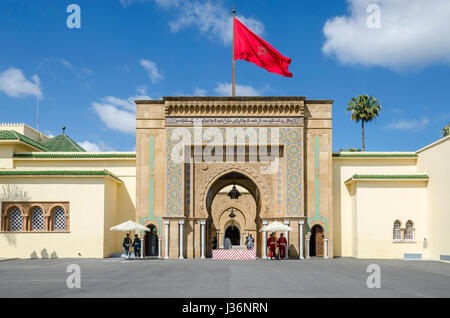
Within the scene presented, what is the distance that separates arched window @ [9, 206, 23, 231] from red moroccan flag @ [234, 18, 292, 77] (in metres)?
12.5

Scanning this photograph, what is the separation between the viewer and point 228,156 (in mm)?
23266

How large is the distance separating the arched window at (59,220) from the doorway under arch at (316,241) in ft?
37.5

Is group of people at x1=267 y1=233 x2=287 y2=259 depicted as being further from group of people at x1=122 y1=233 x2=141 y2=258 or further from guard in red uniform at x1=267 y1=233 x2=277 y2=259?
group of people at x1=122 y1=233 x2=141 y2=258

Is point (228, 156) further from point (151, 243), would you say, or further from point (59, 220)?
point (59, 220)

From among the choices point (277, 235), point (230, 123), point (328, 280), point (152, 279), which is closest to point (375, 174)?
point (277, 235)

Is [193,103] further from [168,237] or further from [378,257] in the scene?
[378,257]

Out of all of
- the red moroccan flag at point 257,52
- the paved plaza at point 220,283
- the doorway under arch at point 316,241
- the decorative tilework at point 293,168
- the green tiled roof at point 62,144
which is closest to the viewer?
the paved plaza at point 220,283

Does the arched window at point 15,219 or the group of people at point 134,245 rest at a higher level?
the arched window at point 15,219

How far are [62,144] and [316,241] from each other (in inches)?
719

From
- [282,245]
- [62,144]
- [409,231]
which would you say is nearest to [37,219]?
[62,144]

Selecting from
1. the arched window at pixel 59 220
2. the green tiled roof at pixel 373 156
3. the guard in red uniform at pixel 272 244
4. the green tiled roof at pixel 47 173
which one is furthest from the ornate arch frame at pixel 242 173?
the arched window at pixel 59 220

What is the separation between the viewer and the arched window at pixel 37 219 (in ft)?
73.6

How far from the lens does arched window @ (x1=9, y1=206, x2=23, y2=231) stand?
73.4 feet

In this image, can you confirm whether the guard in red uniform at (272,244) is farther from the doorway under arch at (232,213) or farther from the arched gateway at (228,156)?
the doorway under arch at (232,213)
